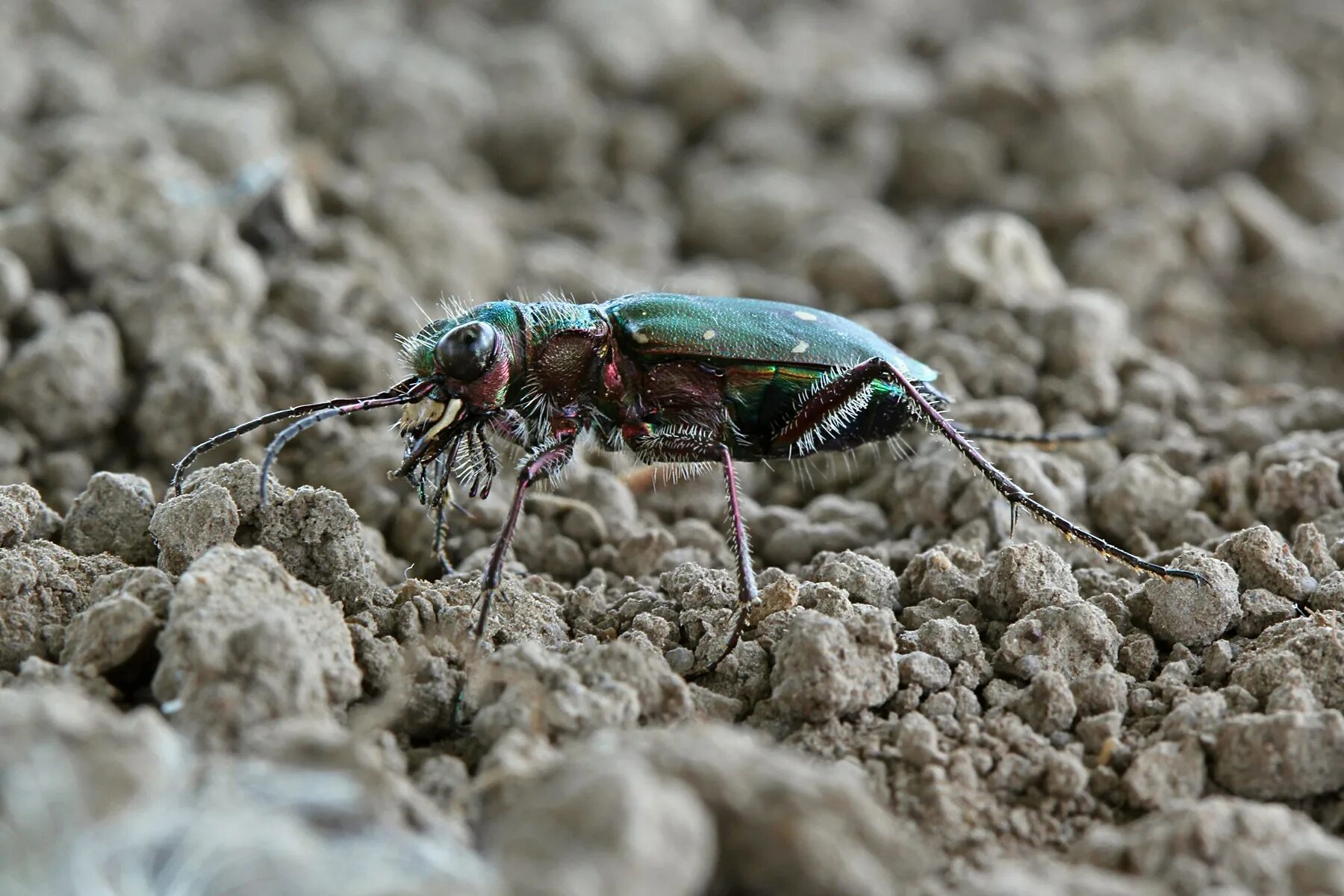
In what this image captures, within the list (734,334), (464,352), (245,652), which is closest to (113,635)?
(245,652)

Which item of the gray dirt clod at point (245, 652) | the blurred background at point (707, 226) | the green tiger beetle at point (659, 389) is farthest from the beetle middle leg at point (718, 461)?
the gray dirt clod at point (245, 652)

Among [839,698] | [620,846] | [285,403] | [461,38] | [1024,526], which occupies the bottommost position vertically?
[620,846]

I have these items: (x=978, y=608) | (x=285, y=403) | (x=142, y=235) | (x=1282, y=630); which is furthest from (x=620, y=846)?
(x=142, y=235)

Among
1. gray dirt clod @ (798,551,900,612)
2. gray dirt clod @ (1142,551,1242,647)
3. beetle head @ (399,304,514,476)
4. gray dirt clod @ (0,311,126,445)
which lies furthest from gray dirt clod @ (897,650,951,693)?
gray dirt clod @ (0,311,126,445)

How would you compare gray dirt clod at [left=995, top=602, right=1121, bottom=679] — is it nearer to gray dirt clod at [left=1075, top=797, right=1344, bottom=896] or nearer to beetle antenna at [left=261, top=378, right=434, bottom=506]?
gray dirt clod at [left=1075, top=797, right=1344, bottom=896]

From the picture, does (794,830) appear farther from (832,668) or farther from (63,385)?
(63,385)

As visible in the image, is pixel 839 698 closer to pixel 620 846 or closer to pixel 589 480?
pixel 620 846
